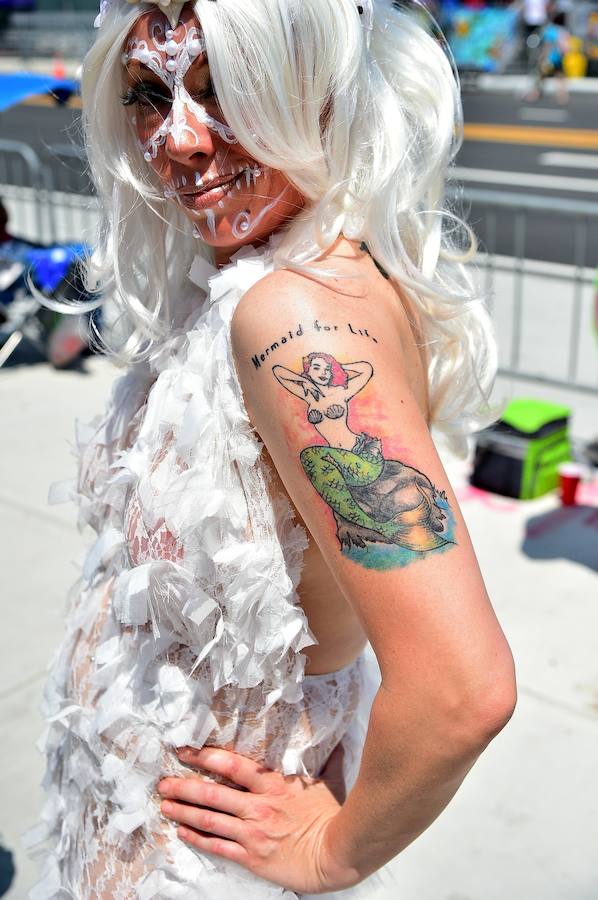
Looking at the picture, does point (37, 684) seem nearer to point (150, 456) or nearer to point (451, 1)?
point (150, 456)

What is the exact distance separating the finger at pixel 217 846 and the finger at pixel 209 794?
0.13 ft

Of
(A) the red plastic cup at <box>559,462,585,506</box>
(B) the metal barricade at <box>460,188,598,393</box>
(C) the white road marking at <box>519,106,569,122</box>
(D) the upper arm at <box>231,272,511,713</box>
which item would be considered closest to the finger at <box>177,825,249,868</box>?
(D) the upper arm at <box>231,272,511,713</box>

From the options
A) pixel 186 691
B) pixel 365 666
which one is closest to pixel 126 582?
pixel 186 691

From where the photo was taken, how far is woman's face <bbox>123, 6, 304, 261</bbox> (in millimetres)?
1343

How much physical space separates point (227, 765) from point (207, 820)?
8cm

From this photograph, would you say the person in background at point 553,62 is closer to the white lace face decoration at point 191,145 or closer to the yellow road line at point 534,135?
the yellow road line at point 534,135

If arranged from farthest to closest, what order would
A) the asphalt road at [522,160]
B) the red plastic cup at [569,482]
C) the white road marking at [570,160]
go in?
the white road marking at [570,160] < the asphalt road at [522,160] < the red plastic cup at [569,482]

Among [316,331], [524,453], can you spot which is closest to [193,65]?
[316,331]

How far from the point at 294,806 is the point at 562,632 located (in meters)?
2.59

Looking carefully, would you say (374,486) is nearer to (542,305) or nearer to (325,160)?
(325,160)

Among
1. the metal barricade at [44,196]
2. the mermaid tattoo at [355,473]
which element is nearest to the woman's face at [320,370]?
the mermaid tattoo at [355,473]

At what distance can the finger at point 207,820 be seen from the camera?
1.41 metres

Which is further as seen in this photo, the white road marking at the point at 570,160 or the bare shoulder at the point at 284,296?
the white road marking at the point at 570,160

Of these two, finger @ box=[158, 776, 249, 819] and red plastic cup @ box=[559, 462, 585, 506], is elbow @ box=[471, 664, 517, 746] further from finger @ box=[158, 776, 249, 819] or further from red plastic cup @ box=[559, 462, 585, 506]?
red plastic cup @ box=[559, 462, 585, 506]
